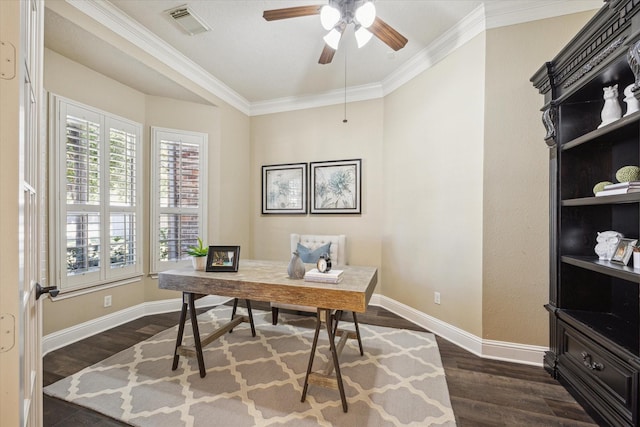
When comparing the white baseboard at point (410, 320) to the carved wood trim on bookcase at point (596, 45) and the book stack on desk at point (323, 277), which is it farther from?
the carved wood trim on bookcase at point (596, 45)

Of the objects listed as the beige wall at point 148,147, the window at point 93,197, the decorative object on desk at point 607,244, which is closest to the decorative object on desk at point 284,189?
the beige wall at point 148,147

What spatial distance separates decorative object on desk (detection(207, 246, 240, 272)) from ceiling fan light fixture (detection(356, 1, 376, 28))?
192 centimetres

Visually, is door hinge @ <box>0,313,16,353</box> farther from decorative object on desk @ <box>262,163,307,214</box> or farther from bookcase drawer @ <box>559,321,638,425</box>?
decorative object on desk @ <box>262,163,307,214</box>

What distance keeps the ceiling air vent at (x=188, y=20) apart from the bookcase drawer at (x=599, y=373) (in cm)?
391

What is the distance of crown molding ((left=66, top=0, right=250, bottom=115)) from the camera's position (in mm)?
2314

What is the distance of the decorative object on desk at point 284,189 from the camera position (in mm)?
4222

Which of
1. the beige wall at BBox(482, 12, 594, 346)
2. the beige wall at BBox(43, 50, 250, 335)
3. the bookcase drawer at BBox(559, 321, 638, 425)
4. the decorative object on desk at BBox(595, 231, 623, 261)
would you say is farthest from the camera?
the beige wall at BBox(43, 50, 250, 335)

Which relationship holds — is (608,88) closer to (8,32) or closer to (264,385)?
(8,32)

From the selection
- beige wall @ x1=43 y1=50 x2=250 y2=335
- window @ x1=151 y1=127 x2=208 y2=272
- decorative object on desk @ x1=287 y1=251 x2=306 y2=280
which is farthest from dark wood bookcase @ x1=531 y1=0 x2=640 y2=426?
window @ x1=151 y1=127 x2=208 y2=272

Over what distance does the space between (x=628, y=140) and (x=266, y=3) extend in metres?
2.93

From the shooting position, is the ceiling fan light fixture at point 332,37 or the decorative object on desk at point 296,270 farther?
the ceiling fan light fixture at point 332,37

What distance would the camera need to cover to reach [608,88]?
1.79 meters

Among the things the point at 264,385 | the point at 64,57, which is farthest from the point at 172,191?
the point at 264,385

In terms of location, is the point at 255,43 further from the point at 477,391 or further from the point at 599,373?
the point at 599,373
